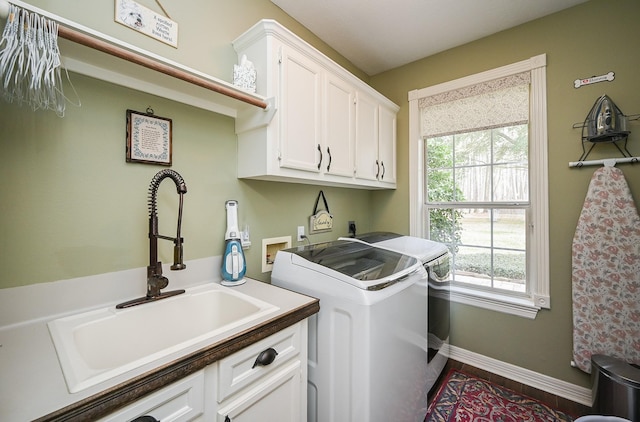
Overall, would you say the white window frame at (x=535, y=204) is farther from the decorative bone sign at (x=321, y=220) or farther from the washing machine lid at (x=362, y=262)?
the decorative bone sign at (x=321, y=220)

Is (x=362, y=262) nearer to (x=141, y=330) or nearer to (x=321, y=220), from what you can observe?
(x=321, y=220)

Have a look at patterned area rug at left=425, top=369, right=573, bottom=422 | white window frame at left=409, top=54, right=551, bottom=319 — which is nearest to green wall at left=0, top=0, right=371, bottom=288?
patterned area rug at left=425, top=369, right=573, bottom=422

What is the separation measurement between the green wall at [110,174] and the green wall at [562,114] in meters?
1.87

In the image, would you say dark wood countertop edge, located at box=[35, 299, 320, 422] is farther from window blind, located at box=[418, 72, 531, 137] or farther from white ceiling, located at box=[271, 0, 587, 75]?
window blind, located at box=[418, 72, 531, 137]

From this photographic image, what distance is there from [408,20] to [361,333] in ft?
6.95

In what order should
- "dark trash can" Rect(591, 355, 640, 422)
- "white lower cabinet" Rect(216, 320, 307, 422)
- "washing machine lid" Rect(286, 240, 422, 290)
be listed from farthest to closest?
"dark trash can" Rect(591, 355, 640, 422) → "washing machine lid" Rect(286, 240, 422, 290) → "white lower cabinet" Rect(216, 320, 307, 422)

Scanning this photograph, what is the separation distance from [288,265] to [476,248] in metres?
1.71

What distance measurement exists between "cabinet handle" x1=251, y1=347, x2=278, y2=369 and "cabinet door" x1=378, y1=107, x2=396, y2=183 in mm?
1710

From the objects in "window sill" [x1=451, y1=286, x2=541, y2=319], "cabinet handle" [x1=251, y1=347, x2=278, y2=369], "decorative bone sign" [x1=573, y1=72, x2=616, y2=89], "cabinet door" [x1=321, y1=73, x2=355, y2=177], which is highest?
"decorative bone sign" [x1=573, y1=72, x2=616, y2=89]

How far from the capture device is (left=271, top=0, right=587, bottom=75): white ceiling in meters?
1.78

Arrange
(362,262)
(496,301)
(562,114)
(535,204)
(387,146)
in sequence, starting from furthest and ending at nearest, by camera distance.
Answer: (387,146) < (496,301) < (535,204) < (562,114) < (362,262)

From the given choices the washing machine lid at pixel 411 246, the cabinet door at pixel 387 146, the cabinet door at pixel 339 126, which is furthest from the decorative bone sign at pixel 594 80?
the cabinet door at pixel 339 126

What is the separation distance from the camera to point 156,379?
68cm

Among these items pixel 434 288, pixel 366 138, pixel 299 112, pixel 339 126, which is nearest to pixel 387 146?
pixel 366 138
